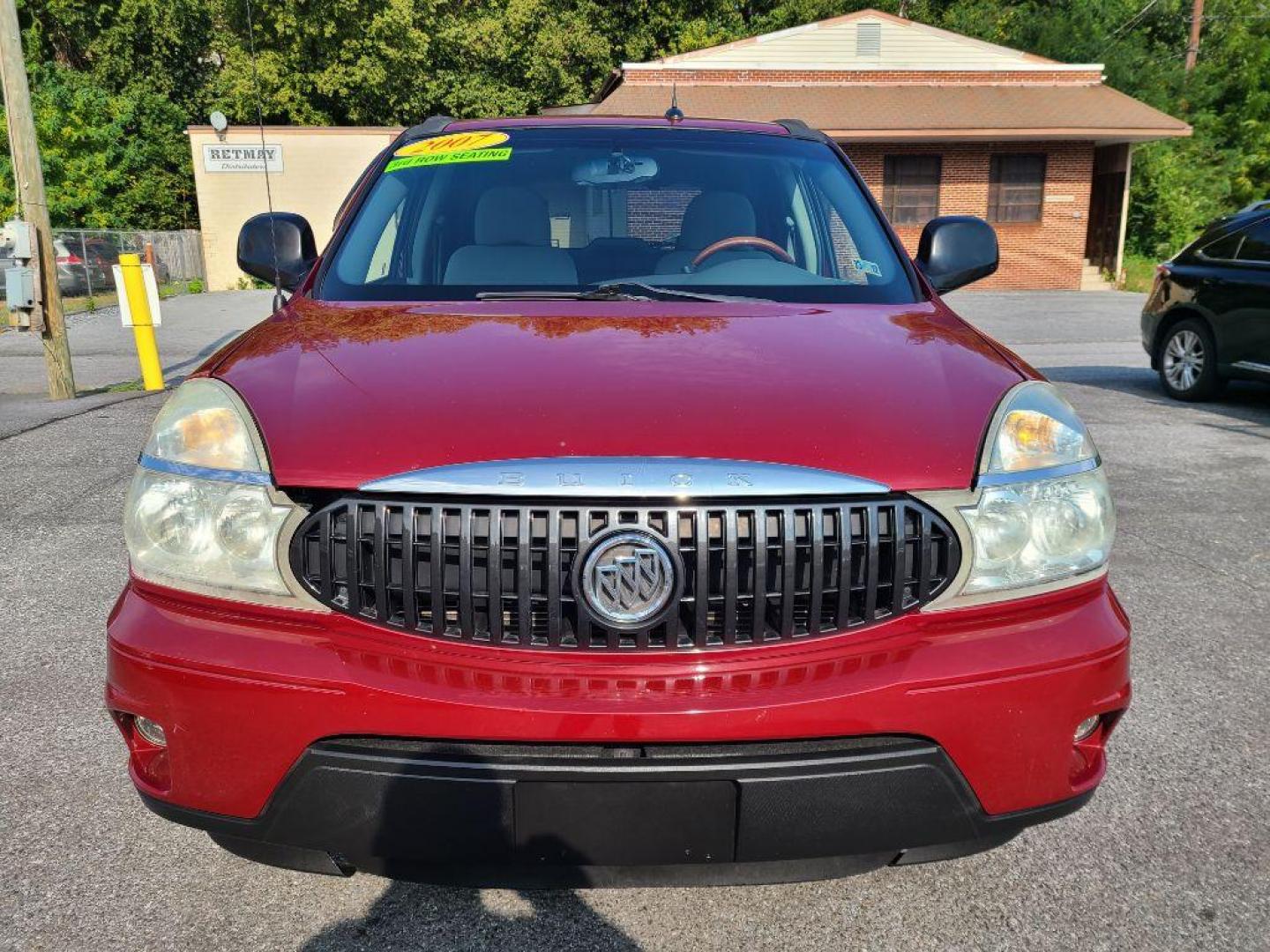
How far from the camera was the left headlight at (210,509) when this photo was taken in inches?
74.9

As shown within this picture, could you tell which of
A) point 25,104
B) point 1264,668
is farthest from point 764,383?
point 25,104

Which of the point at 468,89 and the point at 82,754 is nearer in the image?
the point at 82,754

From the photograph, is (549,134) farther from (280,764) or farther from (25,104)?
(25,104)

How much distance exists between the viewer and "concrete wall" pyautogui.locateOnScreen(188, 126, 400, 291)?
27.1 metres

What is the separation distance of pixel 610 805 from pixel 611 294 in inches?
57.2

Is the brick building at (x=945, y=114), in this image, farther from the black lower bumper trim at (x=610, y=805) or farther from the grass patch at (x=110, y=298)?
the black lower bumper trim at (x=610, y=805)

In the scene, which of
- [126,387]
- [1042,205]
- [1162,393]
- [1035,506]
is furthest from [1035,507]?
[1042,205]

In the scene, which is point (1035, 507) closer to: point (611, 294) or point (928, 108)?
point (611, 294)

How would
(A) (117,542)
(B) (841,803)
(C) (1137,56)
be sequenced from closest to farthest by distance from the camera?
(B) (841,803), (A) (117,542), (C) (1137,56)

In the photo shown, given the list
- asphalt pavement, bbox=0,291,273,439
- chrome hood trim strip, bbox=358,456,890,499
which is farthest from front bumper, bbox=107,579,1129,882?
asphalt pavement, bbox=0,291,273,439

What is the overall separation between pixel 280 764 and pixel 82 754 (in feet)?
4.93

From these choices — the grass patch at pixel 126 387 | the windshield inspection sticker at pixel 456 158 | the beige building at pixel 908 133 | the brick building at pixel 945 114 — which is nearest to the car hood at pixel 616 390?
the windshield inspection sticker at pixel 456 158

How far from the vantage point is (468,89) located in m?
38.0

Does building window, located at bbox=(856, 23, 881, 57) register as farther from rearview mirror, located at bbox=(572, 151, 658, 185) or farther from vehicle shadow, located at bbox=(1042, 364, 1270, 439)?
rearview mirror, located at bbox=(572, 151, 658, 185)
